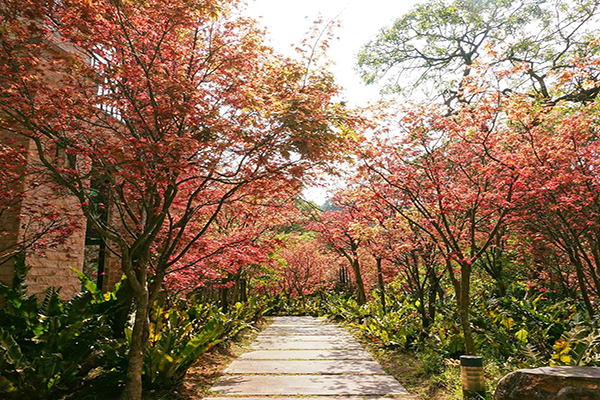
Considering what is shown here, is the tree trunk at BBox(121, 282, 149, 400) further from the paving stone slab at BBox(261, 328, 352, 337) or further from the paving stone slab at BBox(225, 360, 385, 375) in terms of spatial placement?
the paving stone slab at BBox(261, 328, 352, 337)

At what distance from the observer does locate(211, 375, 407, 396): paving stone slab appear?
564 centimetres

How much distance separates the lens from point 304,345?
32.4ft

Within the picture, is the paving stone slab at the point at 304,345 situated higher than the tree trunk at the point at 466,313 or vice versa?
the tree trunk at the point at 466,313

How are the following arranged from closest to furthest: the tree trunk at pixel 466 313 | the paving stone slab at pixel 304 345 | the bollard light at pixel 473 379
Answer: the bollard light at pixel 473 379, the tree trunk at pixel 466 313, the paving stone slab at pixel 304 345

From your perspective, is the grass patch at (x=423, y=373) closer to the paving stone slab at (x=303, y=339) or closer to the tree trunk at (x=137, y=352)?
the paving stone slab at (x=303, y=339)

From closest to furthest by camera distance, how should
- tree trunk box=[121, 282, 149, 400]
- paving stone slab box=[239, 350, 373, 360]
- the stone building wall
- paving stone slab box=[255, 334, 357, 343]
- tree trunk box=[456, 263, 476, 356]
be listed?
tree trunk box=[121, 282, 149, 400] < tree trunk box=[456, 263, 476, 356] < the stone building wall < paving stone slab box=[239, 350, 373, 360] < paving stone slab box=[255, 334, 357, 343]

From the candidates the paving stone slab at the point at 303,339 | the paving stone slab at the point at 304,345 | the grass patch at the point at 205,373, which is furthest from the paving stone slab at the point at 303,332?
the grass patch at the point at 205,373

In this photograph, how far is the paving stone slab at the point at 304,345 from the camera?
946cm

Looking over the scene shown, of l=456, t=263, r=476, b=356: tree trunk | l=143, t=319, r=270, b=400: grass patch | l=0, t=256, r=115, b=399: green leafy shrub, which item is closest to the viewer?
l=0, t=256, r=115, b=399: green leafy shrub

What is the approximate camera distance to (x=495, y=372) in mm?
6211

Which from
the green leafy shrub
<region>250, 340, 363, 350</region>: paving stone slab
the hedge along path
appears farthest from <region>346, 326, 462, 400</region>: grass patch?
the green leafy shrub

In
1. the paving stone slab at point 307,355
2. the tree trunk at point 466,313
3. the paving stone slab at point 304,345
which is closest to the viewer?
the tree trunk at point 466,313

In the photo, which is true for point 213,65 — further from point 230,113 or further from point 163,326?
point 163,326

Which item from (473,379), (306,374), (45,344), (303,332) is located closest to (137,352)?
(45,344)
